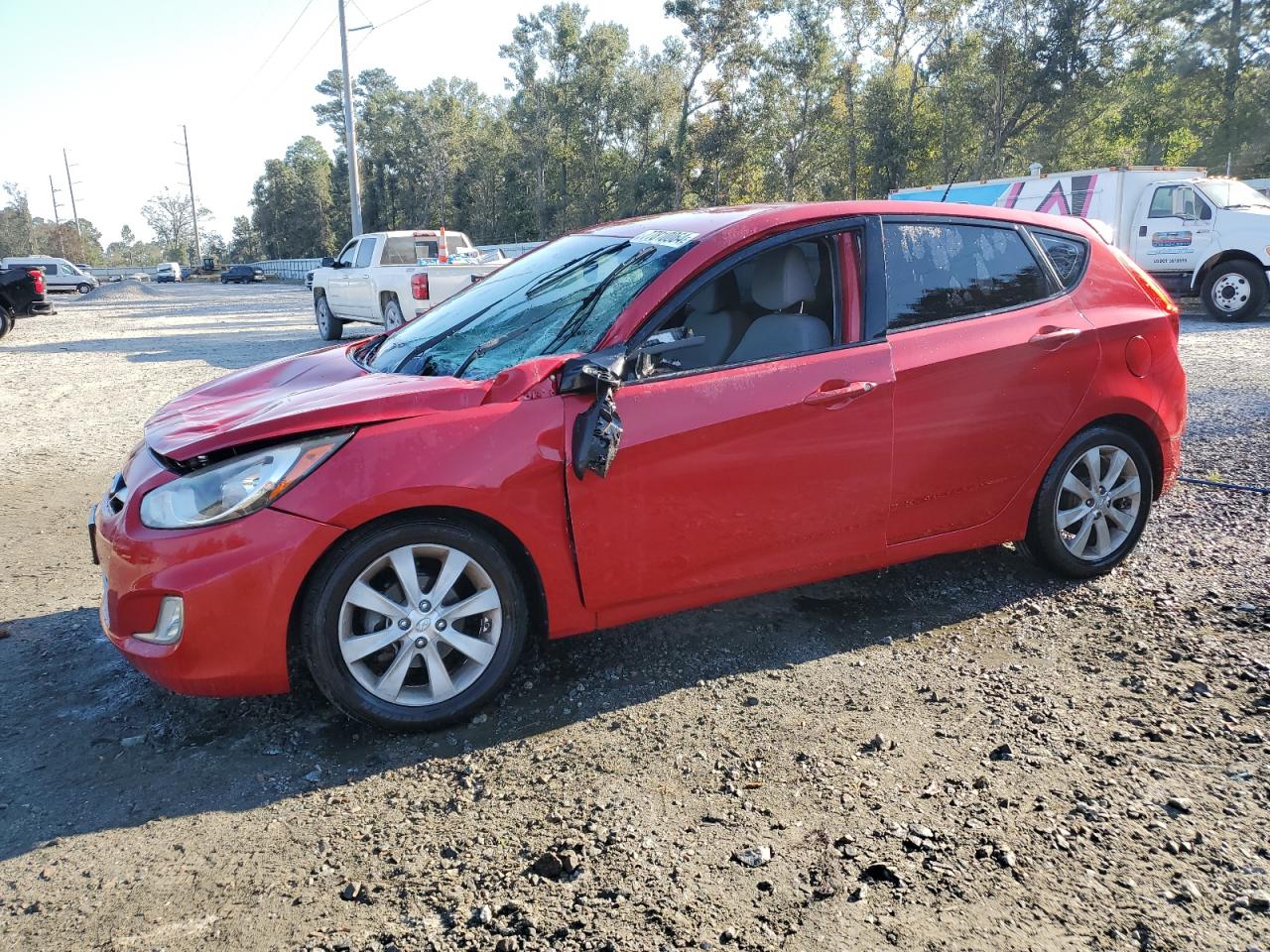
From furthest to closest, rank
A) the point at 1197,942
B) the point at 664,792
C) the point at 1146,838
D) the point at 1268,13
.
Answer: the point at 1268,13
the point at 664,792
the point at 1146,838
the point at 1197,942

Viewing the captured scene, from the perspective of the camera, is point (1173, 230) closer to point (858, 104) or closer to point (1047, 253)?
point (1047, 253)

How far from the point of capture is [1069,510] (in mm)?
4227

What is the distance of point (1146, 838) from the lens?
8.32 ft

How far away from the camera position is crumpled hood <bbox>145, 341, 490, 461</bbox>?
3.03 meters

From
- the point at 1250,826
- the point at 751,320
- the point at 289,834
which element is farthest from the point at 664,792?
the point at 751,320

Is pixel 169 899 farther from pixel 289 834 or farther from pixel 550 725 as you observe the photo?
pixel 550 725

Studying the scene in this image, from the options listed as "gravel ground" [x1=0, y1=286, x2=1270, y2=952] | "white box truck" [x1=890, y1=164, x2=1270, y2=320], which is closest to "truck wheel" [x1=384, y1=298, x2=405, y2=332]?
"white box truck" [x1=890, y1=164, x2=1270, y2=320]

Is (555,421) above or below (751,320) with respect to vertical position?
below

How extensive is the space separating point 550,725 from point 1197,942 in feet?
6.17

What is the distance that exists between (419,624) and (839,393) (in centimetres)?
171

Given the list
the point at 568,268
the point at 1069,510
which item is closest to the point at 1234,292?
the point at 1069,510

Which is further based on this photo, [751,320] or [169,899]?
[751,320]

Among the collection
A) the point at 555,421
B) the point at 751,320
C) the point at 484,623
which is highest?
the point at 751,320

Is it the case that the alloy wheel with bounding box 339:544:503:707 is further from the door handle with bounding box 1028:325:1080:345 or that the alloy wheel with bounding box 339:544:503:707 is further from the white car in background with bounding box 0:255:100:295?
the white car in background with bounding box 0:255:100:295
